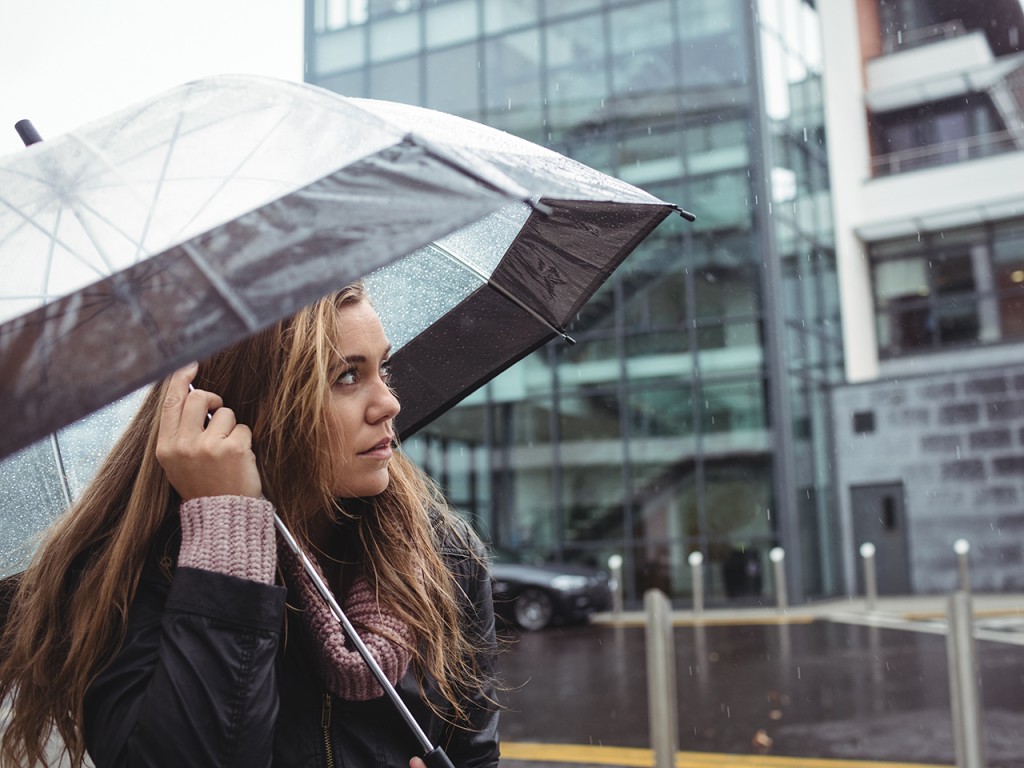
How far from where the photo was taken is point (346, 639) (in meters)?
1.83

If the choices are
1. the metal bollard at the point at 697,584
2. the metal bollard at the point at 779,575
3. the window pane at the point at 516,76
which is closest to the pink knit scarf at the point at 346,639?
the metal bollard at the point at 697,584

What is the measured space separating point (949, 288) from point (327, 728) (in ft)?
69.5

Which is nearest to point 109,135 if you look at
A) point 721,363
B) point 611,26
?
point 721,363

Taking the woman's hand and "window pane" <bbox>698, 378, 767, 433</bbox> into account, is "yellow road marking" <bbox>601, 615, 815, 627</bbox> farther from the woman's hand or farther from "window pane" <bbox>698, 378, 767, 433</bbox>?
the woman's hand

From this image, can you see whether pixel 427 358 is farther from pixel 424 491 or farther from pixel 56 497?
pixel 56 497

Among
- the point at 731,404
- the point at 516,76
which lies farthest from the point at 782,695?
the point at 516,76

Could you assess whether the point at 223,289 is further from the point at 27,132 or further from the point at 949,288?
the point at 949,288

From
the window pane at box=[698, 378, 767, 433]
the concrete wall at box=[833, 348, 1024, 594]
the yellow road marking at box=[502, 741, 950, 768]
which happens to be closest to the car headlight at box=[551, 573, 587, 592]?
the window pane at box=[698, 378, 767, 433]

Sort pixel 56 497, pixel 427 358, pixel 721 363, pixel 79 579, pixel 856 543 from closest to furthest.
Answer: pixel 79 579 → pixel 56 497 → pixel 427 358 → pixel 721 363 → pixel 856 543

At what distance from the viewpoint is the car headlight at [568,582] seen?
51.0 ft

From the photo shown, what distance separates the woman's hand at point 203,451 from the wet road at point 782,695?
3.43 m

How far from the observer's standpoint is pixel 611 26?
1952 cm

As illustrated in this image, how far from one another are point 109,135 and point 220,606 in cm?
86

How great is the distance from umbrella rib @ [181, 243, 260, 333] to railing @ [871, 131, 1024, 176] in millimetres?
21318
